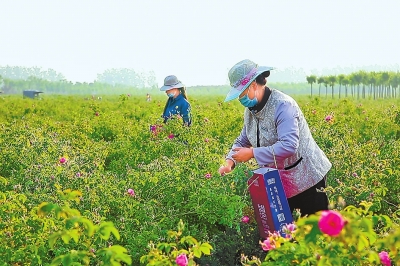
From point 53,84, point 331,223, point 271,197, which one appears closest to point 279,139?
point 271,197

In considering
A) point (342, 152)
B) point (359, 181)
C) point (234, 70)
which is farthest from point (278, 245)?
point (342, 152)

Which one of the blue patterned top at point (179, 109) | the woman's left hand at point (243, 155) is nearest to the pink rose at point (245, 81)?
the woman's left hand at point (243, 155)

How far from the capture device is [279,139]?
3.34 m

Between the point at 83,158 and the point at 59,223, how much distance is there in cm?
248

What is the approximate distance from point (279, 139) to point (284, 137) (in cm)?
6

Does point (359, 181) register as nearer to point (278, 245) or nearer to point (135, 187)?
point (135, 187)

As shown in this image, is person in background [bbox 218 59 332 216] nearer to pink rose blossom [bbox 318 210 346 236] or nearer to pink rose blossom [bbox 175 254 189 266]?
pink rose blossom [bbox 175 254 189 266]

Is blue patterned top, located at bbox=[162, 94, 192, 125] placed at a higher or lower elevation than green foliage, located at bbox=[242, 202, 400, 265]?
higher

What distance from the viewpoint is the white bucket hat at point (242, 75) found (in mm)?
3320

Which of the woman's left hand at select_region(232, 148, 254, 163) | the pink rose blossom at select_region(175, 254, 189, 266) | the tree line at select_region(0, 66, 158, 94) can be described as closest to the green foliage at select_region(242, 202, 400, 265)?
the pink rose blossom at select_region(175, 254, 189, 266)

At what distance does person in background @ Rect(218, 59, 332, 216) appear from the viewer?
332 centimetres

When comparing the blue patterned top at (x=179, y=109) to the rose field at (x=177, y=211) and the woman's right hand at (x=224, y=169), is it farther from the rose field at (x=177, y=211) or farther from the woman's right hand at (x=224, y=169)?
the woman's right hand at (x=224, y=169)

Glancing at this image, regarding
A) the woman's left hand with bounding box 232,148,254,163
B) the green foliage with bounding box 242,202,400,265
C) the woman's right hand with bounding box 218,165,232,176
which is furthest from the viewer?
the woman's right hand with bounding box 218,165,232,176

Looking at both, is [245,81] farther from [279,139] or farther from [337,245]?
[337,245]
